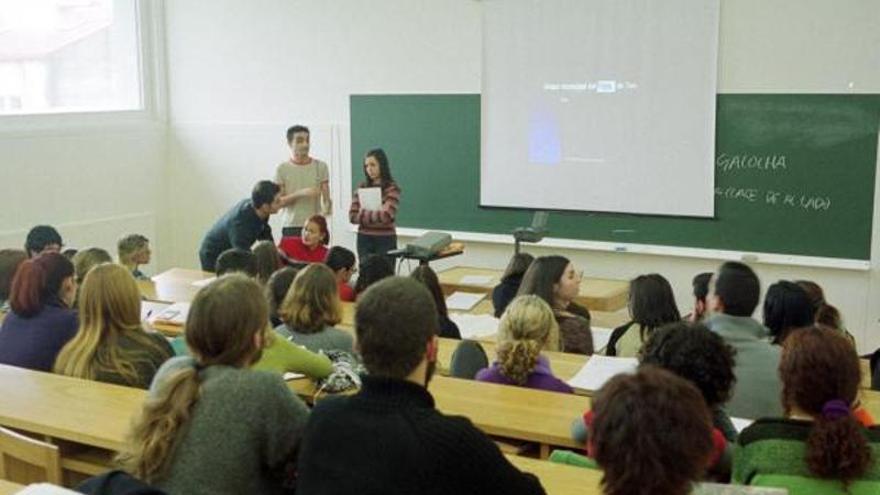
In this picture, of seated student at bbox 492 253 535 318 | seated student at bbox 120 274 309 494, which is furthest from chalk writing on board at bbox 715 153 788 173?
seated student at bbox 120 274 309 494

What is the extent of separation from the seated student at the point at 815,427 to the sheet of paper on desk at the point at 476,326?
8.19ft

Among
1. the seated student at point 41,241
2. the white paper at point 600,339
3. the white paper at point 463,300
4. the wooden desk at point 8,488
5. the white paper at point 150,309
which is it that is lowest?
the white paper at point 463,300

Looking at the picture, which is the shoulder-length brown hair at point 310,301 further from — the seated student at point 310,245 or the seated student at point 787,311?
the seated student at point 310,245

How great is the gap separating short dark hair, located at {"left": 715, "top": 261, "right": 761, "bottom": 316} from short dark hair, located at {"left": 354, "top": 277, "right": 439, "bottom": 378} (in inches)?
75.7

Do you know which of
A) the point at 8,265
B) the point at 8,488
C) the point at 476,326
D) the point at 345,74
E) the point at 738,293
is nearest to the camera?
the point at 8,488

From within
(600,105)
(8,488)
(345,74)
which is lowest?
(8,488)

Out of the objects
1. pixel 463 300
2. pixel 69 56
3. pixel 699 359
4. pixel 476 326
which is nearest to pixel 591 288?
pixel 463 300

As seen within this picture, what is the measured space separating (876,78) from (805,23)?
1.95ft

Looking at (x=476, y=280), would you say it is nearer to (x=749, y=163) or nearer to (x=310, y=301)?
(x=749, y=163)

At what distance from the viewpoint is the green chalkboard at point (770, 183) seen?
6480mm

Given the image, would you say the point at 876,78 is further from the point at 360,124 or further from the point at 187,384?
the point at 187,384

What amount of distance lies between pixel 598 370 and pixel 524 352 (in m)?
0.51

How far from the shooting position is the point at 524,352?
3.40m

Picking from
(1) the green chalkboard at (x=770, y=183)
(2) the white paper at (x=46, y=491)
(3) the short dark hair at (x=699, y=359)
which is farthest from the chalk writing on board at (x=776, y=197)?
(2) the white paper at (x=46, y=491)
